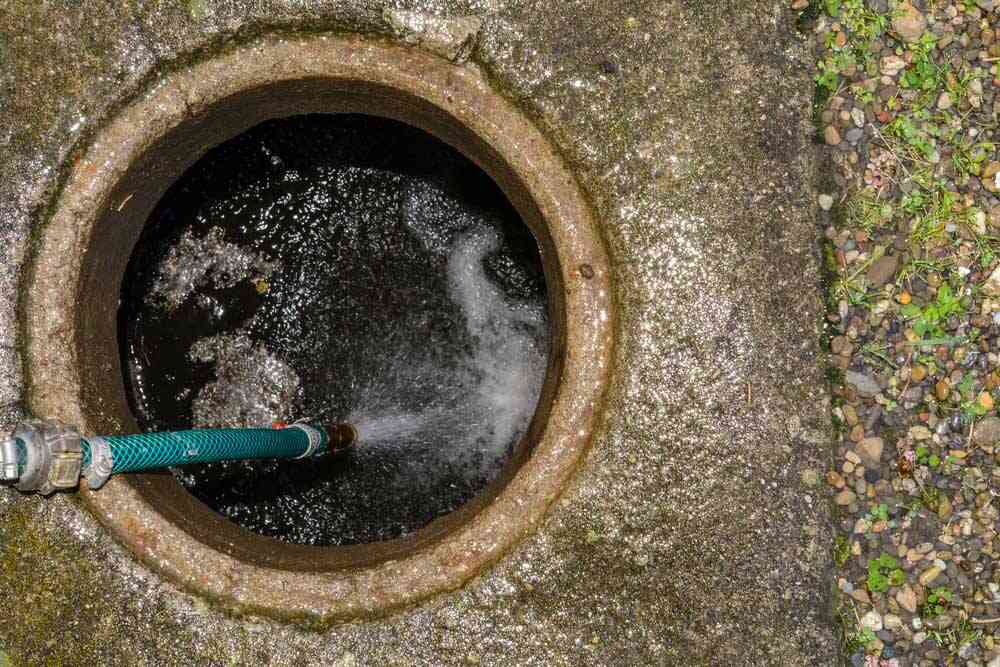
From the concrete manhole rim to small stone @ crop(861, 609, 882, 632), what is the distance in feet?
3.71

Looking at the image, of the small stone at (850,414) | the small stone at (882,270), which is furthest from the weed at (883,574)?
the small stone at (882,270)

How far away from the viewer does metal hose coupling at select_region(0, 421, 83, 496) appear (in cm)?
192

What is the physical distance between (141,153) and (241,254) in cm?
109

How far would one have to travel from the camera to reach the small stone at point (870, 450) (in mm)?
2729

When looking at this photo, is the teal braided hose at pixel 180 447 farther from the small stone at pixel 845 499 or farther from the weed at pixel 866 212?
the weed at pixel 866 212

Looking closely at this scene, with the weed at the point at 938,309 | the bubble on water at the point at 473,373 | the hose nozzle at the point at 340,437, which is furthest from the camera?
the bubble on water at the point at 473,373

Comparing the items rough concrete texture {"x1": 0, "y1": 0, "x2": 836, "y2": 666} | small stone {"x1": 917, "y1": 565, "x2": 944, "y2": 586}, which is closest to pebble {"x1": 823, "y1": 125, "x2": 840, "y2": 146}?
rough concrete texture {"x1": 0, "y1": 0, "x2": 836, "y2": 666}

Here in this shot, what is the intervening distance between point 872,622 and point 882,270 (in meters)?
1.13

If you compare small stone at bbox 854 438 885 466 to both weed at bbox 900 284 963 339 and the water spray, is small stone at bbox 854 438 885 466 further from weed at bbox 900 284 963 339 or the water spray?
the water spray

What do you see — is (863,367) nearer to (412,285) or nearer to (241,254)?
(412,285)

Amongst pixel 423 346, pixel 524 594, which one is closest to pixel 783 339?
Result: pixel 524 594

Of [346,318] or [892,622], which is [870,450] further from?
[346,318]

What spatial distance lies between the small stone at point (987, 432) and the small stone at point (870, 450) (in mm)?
308

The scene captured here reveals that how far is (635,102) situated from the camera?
243cm
